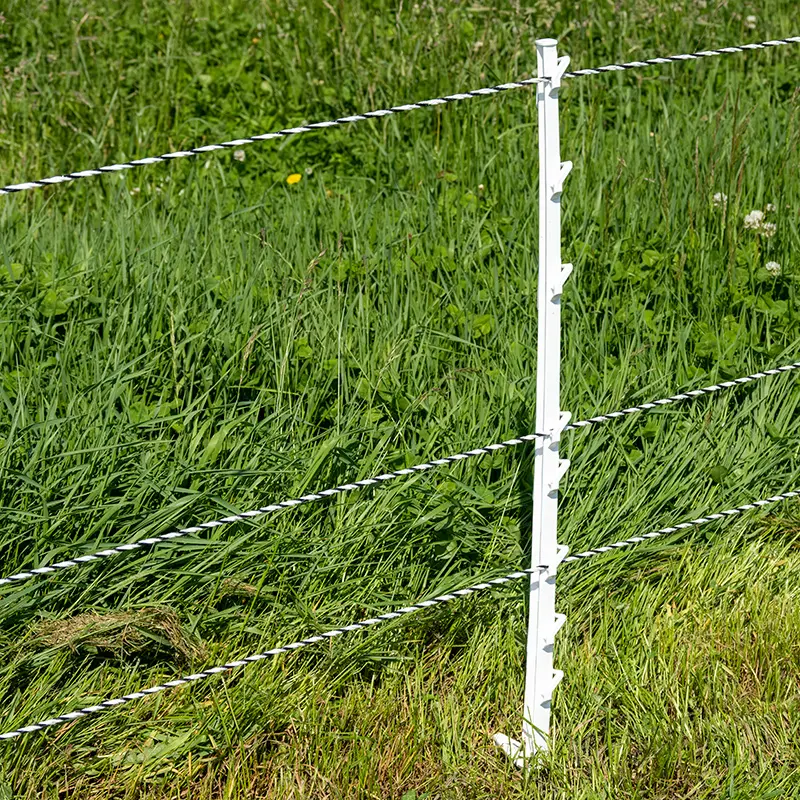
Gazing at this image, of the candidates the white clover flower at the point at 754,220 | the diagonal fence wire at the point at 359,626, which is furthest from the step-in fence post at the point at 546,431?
the white clover flower at the point at 754,220

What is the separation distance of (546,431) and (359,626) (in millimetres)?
562

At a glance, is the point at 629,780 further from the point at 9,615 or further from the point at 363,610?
the point at 9,615

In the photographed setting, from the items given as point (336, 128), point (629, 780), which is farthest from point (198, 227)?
point (629, 780)

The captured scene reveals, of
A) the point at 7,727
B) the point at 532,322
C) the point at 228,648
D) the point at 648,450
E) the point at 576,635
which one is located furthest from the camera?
the point at 532,322

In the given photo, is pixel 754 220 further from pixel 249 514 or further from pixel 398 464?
pixel 249 514

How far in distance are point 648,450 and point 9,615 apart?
1589mm

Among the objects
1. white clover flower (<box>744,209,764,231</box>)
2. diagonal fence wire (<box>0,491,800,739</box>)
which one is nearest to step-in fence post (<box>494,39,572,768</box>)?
diagonal fence wire (<box>0,491,800,739</box>)

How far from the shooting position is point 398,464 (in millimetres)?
2850

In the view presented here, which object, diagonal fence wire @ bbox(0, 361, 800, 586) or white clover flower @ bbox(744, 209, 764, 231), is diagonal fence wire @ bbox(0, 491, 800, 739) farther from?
white clover flower @ bbox(744, 209, 764, 231)

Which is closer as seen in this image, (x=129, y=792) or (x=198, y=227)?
(x=129, y=792)

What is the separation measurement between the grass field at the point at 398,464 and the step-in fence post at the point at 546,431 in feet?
0.25

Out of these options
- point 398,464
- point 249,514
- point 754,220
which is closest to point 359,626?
point 249,514

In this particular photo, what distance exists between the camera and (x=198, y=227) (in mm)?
3613

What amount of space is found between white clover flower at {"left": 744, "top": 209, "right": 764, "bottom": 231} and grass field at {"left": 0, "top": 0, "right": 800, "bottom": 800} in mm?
31
